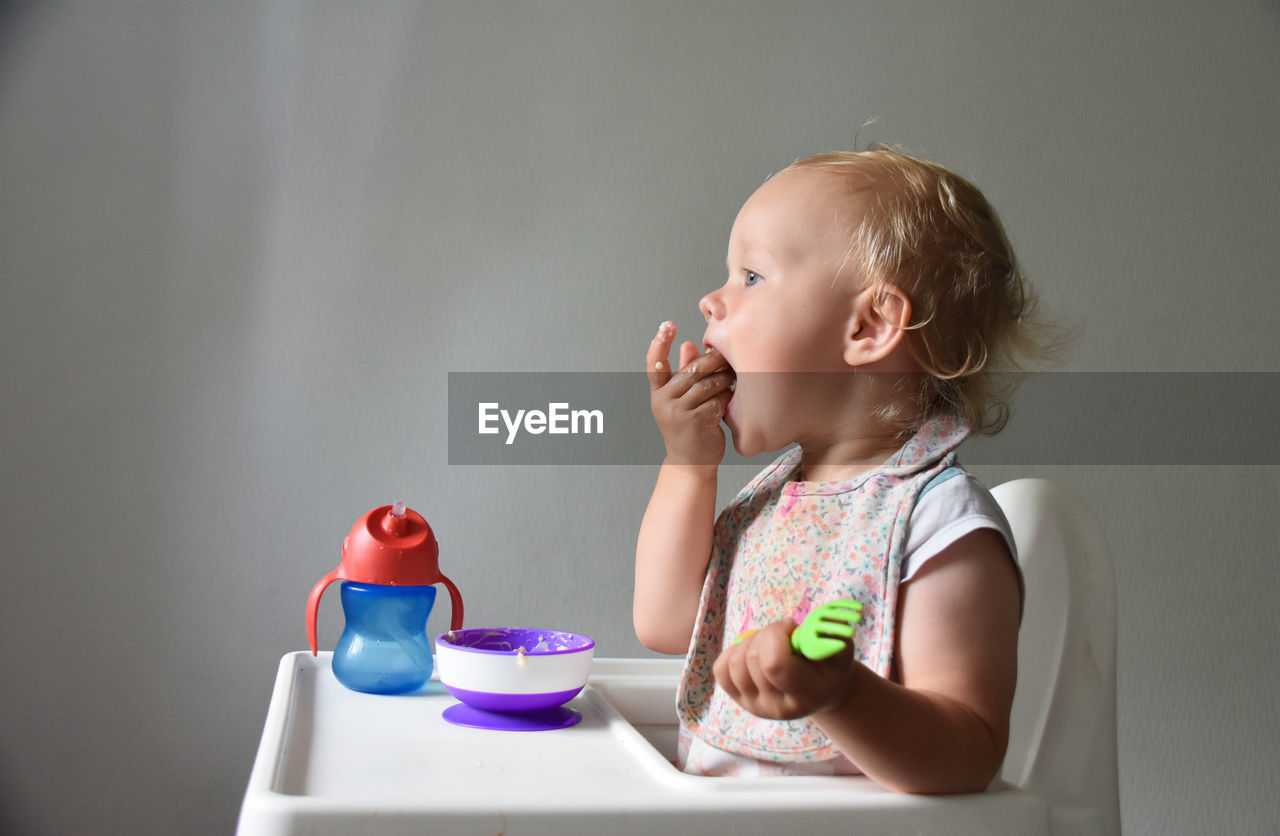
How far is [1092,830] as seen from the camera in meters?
0.56

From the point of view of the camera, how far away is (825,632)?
0.45 meters

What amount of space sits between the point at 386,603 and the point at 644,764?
288 millimetres

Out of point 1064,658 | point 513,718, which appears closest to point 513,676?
point 513,718

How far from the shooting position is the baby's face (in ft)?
2.39

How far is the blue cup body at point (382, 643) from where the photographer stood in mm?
799

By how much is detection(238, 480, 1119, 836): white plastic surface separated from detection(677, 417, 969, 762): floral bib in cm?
7

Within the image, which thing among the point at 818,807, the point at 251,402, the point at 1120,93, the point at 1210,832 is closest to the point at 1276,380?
the point at 1120,93

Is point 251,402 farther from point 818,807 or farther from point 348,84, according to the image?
point 818,807

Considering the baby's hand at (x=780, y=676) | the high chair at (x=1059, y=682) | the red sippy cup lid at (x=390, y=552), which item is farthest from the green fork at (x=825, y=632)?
the red sippy cup lid at (x=390, y=552)

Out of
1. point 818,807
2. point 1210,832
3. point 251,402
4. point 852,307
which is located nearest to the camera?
point 818,807

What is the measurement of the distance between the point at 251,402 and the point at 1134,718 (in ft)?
3.91

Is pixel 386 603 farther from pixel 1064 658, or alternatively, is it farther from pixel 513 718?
pixel 1064 658

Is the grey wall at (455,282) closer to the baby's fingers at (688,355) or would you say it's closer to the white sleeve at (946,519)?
the baby's fingers at (688,355)
